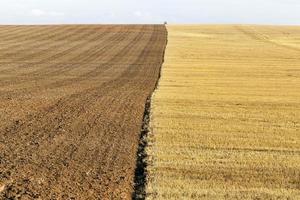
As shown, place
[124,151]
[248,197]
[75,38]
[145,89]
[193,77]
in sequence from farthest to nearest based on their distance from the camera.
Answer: [75,38], [193,77], [145,89], [124,151], [248,197]

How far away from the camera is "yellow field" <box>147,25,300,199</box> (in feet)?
40.2

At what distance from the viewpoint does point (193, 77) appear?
32.9 meters

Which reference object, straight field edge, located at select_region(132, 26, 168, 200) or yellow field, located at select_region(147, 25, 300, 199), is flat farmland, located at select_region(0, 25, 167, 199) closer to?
straight field edge, located at select_region(132, 26, 168, 200)

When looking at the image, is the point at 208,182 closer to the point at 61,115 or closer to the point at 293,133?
the point at 293,133

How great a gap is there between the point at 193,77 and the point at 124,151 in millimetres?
18427

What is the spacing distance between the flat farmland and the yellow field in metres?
0.94

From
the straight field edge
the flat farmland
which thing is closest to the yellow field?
the straight field edge

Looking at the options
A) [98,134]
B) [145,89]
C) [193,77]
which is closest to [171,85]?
[145,89]

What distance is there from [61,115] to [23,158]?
18.6 ft

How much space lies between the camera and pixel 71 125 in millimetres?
17938

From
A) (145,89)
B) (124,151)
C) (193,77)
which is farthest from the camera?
(193,77)

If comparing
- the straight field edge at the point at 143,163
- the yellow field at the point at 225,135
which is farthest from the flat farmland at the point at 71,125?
the yellow field at the point at 225,135

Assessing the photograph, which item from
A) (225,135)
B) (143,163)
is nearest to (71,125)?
(143,163)

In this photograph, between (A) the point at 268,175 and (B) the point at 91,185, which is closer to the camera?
(B) the point at 91,185
